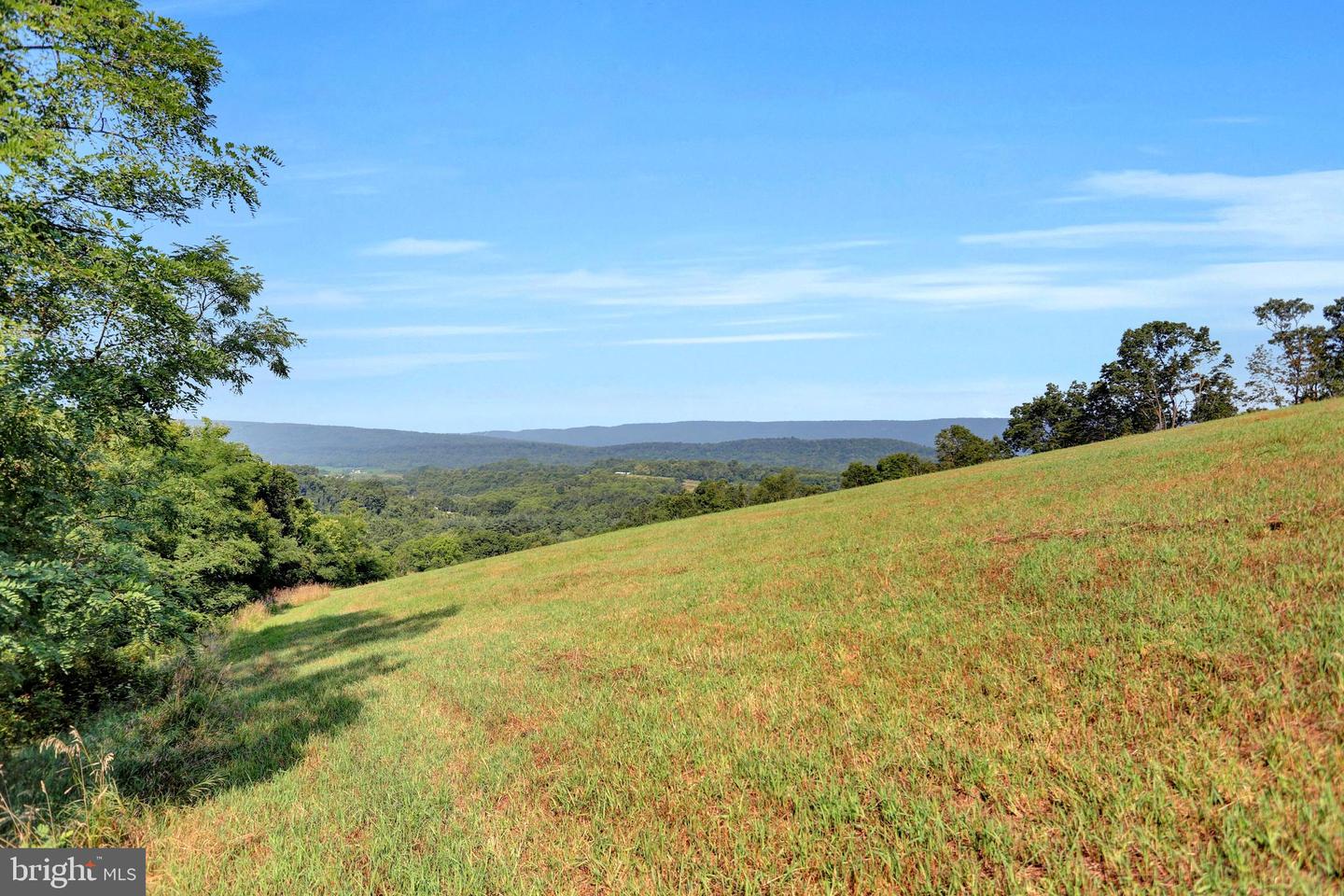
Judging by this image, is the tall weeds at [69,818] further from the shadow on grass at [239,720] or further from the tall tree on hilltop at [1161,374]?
the tall tree on hilltop at [1161,374]

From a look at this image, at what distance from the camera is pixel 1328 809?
135 inches

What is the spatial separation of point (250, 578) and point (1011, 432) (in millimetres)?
98181

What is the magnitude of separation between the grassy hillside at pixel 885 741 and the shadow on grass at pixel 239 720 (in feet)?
0.36

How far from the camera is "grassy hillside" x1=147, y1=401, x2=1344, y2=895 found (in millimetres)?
3814

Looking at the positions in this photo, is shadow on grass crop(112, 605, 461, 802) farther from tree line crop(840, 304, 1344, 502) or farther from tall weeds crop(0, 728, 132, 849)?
tree line crop(840, 304, 1344, 502)

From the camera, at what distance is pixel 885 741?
529 centimetres

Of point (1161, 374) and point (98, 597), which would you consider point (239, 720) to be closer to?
point (98, 597)

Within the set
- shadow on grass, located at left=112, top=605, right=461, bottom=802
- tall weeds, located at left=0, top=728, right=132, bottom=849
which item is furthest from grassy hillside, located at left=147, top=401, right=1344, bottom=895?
tall weeds, located at left=0, top=728, right=132, bottom=849

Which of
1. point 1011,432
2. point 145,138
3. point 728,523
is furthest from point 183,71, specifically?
point 1011,432

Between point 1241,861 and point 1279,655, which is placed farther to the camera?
point 1279,655

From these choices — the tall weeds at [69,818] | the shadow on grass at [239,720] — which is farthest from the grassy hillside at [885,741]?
the tall weeds at [69,818]

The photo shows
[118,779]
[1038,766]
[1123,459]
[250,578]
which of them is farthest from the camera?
[250,578]

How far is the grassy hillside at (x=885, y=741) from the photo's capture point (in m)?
3.81

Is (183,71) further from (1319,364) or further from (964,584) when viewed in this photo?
(1319,364)
